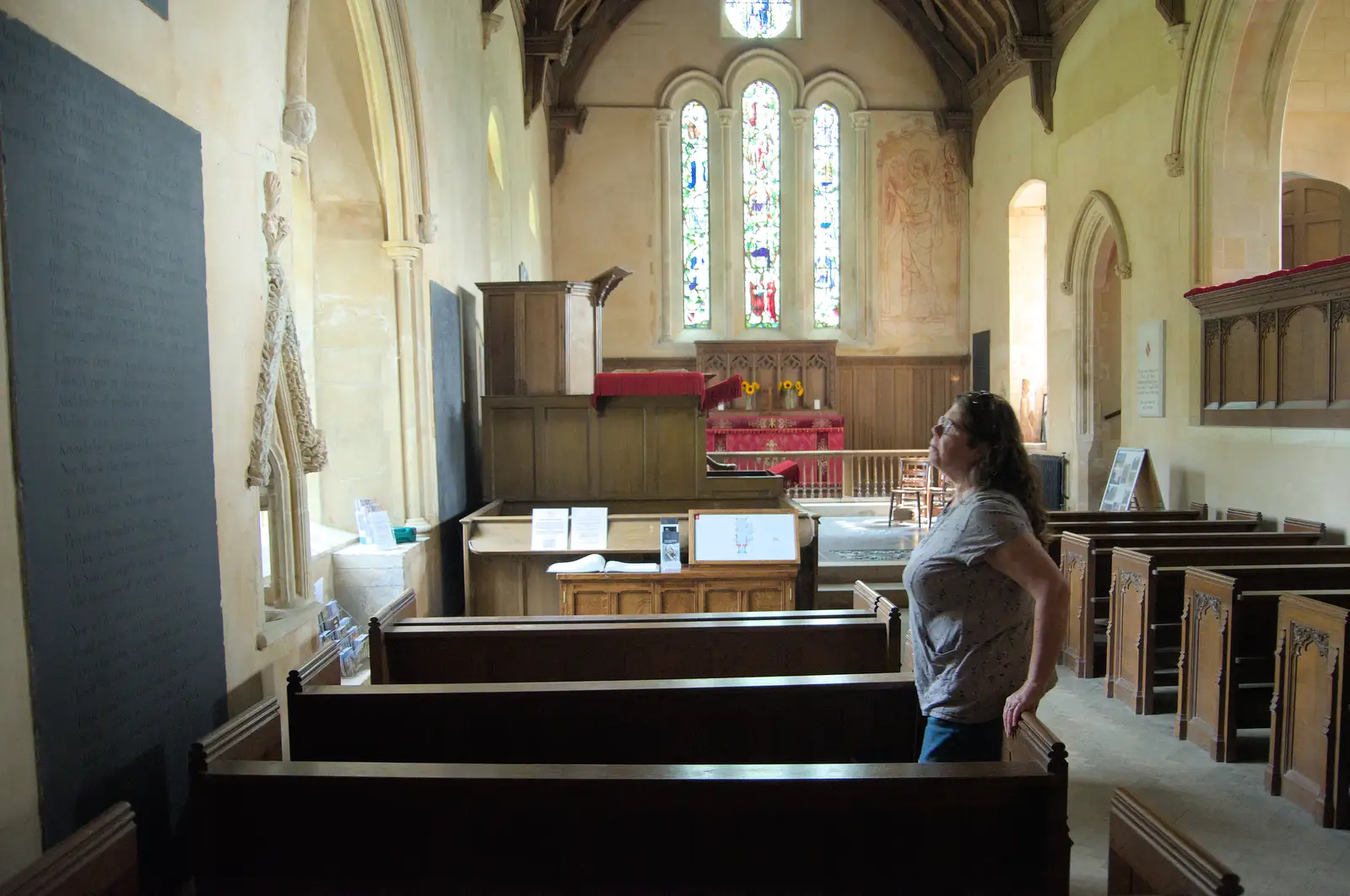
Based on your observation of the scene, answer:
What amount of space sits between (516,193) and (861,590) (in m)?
7.15

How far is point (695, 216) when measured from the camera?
13555 millimetres

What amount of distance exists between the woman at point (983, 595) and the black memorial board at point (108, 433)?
188 cm

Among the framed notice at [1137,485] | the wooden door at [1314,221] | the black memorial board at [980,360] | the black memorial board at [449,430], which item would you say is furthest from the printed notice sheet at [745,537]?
the black memorial board at [980,360]

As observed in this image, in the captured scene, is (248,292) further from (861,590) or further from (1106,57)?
(1106,57)

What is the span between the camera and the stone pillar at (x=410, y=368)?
530 cm

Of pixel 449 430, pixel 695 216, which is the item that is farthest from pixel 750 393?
pixel 449 430

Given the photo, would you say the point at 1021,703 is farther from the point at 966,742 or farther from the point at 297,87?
the point at 297,87

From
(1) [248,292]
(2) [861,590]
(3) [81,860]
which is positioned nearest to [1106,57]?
(2) [861,590]

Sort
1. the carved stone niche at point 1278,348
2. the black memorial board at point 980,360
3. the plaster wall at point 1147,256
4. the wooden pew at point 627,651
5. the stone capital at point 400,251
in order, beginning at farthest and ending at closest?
the black memorial board at point 980,360
the plaster wall at point 1147,256
the carved stone niche at point 1278,348
the stone capital at point 400,251
the wooden pew at point 627,651

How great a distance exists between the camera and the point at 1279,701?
3410 mm

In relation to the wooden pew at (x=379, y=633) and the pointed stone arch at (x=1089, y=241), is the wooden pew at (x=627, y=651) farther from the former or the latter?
the pointed stone arch at (x=1089, y=241)

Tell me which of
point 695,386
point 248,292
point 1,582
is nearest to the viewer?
point 1,582

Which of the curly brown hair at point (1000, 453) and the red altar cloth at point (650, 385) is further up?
the red altar cloth at point (650, 385)

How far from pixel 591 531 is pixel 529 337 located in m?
1.86
